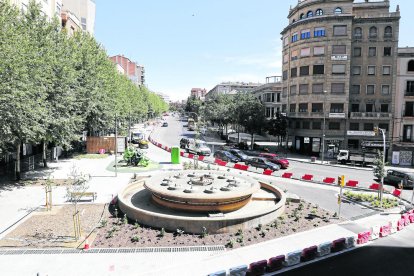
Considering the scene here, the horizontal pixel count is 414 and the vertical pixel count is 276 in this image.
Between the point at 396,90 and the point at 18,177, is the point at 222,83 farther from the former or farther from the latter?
the point at 18,177

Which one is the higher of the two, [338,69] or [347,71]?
[338,69]

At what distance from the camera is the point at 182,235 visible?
53.0 feet

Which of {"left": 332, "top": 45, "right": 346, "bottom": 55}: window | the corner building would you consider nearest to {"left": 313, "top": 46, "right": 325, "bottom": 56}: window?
the corner building

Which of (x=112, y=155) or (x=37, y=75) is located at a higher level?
(x=37, y=75)

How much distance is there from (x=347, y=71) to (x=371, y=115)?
819 cm

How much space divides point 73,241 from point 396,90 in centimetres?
5310

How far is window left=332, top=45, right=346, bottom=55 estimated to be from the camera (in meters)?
52.2

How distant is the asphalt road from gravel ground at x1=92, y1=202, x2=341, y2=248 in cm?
291

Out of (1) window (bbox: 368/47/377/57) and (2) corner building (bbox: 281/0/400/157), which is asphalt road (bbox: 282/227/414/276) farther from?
(1) window (bbox: 368/47/377/57)

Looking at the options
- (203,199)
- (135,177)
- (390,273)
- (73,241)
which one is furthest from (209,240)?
(135,177)

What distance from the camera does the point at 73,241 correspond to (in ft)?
50.2

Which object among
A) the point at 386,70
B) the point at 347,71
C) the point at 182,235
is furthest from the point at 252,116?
the point at 182,235

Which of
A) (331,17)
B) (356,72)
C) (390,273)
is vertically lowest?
(390,273)

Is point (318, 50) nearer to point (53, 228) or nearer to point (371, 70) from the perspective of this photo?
point (371, 70)
